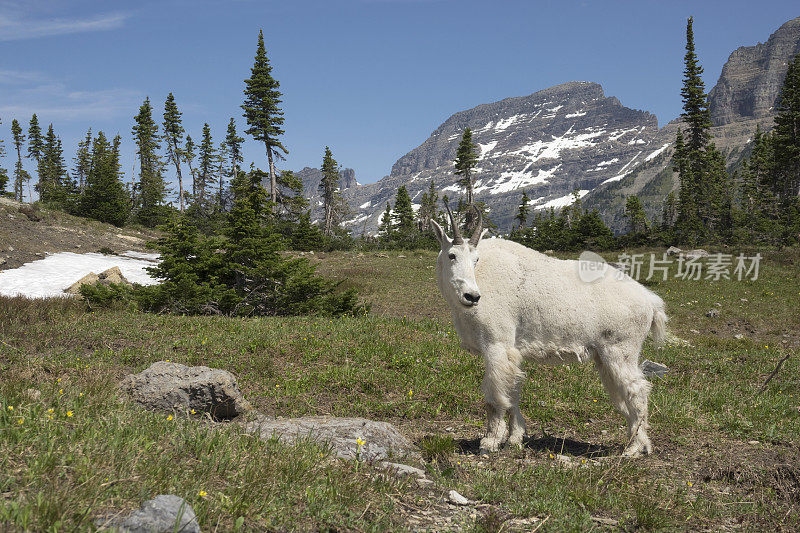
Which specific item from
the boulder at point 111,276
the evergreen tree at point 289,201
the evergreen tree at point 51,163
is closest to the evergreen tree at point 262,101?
the evergreen tree at point 289,201

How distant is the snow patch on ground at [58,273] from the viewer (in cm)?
1931

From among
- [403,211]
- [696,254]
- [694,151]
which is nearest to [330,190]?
[403,211]

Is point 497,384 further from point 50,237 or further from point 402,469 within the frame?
point 50,237

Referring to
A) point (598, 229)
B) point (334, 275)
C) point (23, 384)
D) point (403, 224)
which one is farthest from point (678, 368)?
point (403, 224)

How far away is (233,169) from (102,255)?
62.9 metres

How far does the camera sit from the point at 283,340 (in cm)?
1065

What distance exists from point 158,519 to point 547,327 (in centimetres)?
461

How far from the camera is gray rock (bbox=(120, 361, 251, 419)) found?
6719mm

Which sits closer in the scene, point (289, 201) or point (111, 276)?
point (111, 276)

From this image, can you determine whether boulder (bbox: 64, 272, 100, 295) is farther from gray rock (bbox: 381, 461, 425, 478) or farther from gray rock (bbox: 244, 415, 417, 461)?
gray rock (bbox: 381, 461, 425, 478)

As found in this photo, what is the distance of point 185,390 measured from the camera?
268 inches

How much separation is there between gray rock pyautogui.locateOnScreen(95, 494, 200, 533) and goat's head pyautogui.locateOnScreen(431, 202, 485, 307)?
3439mm

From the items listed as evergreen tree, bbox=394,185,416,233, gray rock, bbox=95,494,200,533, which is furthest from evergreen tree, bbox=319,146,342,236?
gray rock, bbox=95,494,200,533

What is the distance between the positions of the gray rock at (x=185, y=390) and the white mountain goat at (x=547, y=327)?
3.43 meters
